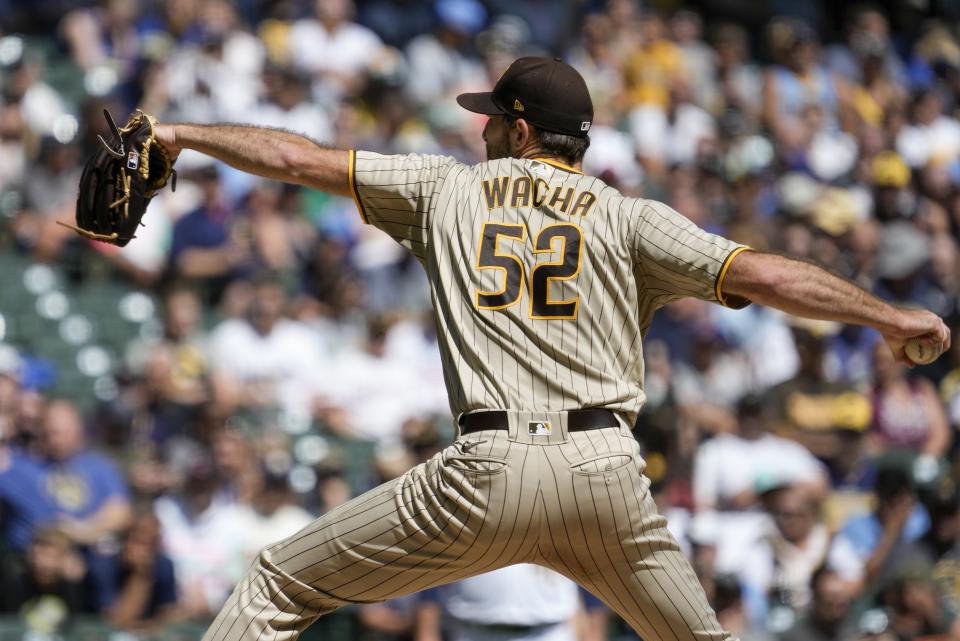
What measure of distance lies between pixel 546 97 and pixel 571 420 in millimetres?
939

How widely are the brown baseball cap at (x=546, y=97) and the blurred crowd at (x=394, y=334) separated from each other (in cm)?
332

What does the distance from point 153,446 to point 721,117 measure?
688 cm

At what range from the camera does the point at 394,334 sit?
9891 mm

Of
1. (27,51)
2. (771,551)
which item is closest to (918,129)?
(771,551)

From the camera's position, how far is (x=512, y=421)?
3.90 m

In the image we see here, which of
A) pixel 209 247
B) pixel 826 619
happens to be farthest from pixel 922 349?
pixel 209 247

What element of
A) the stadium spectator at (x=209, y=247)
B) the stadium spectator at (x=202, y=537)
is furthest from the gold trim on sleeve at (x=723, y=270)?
the stadium spectator at (x=209, y=247)

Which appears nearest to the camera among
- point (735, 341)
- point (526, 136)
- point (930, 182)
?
point (526, 136)

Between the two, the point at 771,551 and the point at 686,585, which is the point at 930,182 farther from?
the point at 686,585

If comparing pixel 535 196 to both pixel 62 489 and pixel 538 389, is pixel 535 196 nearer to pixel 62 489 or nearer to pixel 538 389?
pixel 538 389

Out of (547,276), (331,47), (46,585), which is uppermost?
(331,47)

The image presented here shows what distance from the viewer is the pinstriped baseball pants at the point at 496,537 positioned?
152 inches

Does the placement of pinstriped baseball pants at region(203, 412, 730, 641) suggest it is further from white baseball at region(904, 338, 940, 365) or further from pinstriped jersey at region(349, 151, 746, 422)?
white baseball at region(904, 338, 940, 365)

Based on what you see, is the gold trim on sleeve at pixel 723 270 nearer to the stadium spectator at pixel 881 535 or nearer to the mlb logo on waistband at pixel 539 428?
the mlb logo on waistband at pixel 539 428
